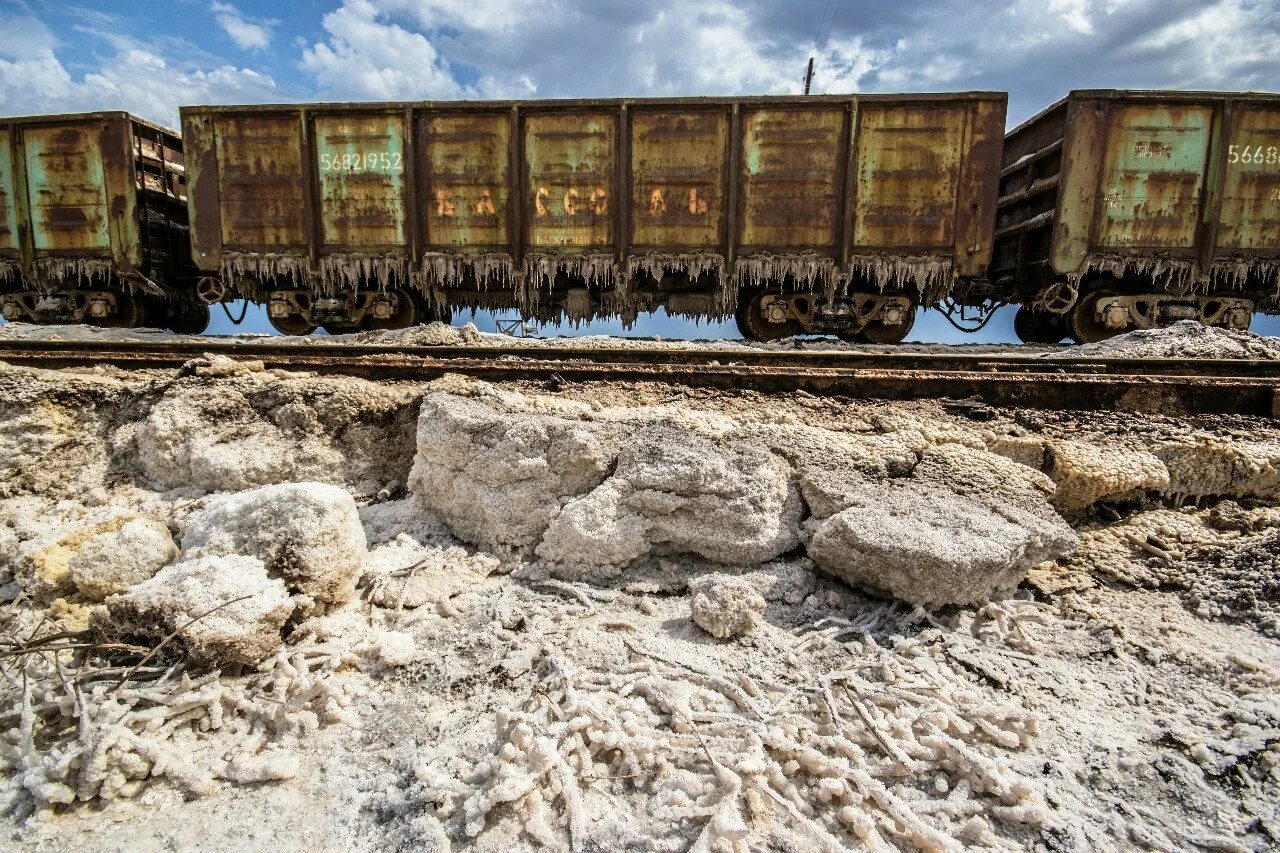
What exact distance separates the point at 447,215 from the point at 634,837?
7.40 meters

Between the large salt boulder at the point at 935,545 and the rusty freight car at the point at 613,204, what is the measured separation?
511cm

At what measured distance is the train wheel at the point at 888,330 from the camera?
741 cm

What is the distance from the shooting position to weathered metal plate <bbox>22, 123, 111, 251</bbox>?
769cm

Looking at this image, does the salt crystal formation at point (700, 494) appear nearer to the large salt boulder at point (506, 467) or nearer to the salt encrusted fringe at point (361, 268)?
the large salt boulder at point (506, 467)

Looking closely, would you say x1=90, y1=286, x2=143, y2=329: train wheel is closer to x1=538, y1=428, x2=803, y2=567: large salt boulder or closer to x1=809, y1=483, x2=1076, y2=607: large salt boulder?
x1=538, y1=428, x2=803, y2=567: large salt boulder

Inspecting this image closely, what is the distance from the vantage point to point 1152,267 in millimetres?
6895

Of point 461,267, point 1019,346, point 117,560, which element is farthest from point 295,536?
point 1019,346

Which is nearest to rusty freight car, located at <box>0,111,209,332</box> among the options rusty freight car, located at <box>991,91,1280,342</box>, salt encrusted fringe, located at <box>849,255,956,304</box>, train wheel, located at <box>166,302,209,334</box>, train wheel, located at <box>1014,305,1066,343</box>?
train wheel, located at <box>166,302,209,334</box>

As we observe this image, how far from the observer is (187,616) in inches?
78.7

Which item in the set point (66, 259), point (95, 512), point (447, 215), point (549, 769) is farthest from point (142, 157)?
point (549, 769)

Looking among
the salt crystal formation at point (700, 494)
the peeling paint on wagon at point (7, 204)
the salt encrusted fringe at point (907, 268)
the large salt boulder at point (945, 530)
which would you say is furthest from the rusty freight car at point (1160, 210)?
the peeling paint on wagon at point (7, 204)

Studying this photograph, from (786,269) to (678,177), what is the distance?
1742 mm

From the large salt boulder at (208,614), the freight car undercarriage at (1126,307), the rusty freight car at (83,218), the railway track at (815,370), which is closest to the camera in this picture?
the large salt boulder at (208,614)

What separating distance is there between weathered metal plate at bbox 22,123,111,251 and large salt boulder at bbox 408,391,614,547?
8.39 m
